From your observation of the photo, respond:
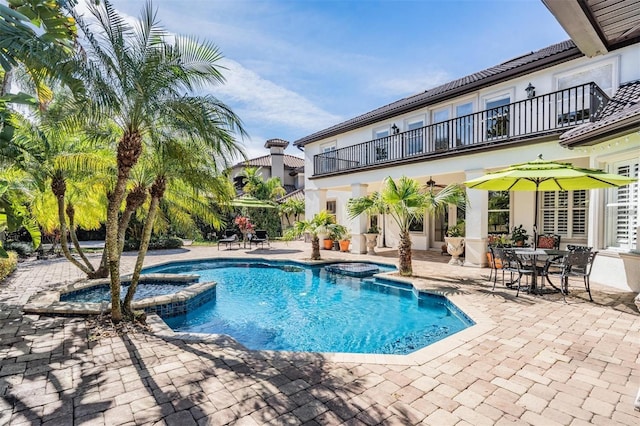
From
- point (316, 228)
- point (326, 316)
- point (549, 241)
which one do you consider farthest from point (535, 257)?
point (316, 228)

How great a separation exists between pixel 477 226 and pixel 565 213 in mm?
4515

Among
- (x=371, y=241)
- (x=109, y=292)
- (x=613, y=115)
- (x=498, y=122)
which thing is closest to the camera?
(x=613, y=115)

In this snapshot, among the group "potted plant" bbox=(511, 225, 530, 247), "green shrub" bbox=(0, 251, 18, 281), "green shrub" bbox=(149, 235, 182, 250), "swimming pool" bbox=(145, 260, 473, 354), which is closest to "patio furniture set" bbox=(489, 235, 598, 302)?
"swimming pool" bbox=(145, 260, 473, 354)

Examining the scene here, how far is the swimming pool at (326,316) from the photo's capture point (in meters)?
6.89

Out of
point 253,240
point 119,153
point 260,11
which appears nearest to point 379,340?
point 119,153

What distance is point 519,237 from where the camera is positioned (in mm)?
13656

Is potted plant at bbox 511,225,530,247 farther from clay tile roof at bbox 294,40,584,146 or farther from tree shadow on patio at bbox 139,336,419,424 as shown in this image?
tree shadow on patio at bbox 139,336,419,424

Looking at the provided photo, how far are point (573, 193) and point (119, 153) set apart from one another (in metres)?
16.5

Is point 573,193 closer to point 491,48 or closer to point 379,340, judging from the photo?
point 491,48

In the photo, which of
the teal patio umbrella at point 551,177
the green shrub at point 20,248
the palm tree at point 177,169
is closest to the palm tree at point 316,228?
the palm tree at point 177,169

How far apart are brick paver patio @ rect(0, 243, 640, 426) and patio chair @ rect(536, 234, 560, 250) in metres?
7.18

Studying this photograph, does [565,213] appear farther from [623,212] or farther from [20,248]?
[20,248]

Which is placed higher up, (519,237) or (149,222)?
(149,222)

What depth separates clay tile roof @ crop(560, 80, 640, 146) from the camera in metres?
7.72
